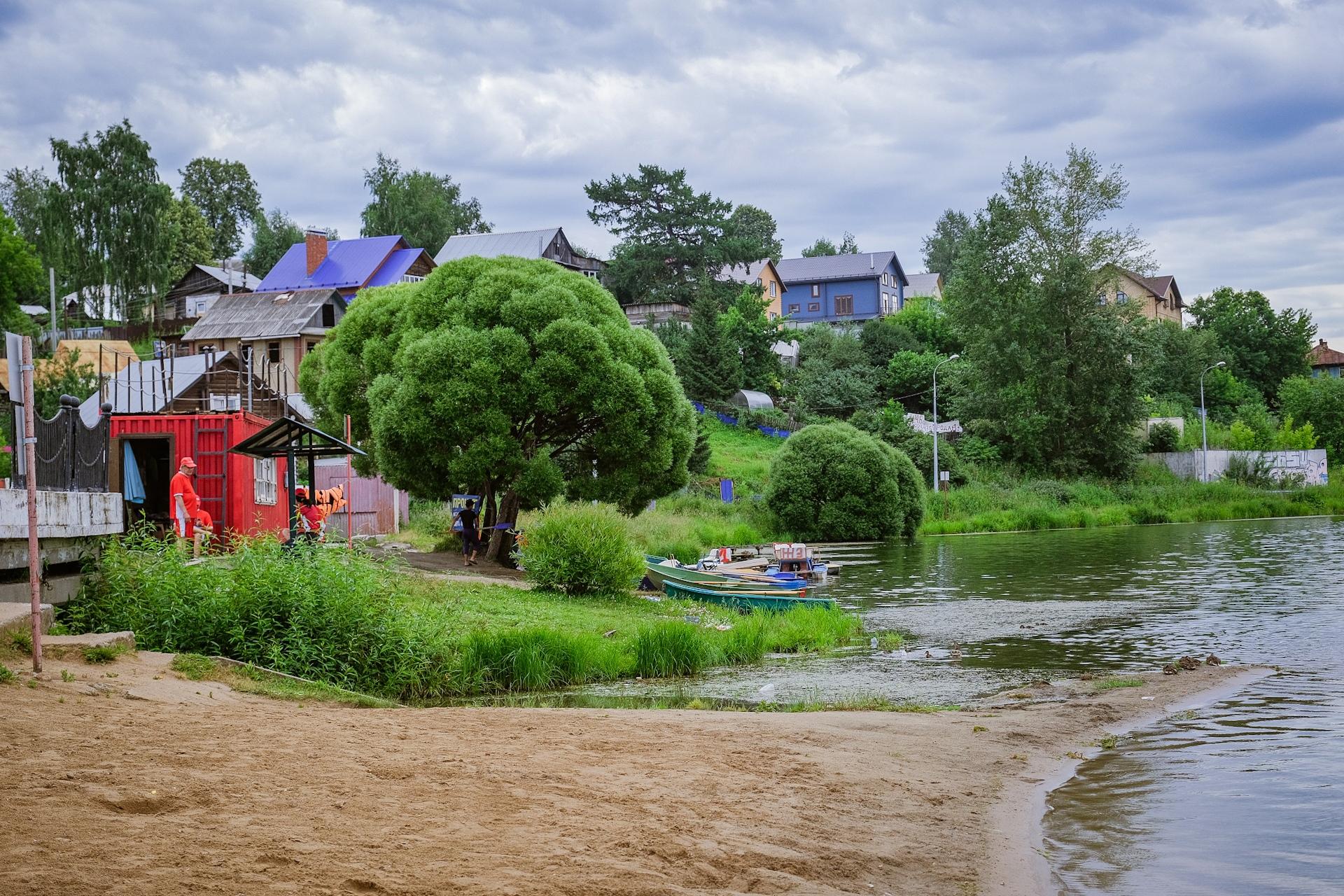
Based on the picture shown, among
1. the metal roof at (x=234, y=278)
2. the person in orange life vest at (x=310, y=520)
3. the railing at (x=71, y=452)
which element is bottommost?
the person in orange life vest at (x=310, y=520)

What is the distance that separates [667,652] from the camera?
16125mm

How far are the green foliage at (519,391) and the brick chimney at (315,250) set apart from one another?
137 ft

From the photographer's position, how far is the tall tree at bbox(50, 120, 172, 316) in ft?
209

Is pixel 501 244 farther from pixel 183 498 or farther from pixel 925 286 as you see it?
pixel 183 498

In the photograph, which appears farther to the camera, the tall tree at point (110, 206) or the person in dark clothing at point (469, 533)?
the tall tree at point (110, 206)

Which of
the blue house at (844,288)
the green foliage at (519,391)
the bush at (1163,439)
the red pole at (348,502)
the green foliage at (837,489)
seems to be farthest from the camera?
the blue house at (844,288)

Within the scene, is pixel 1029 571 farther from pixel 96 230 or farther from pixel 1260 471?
pixel 96 230

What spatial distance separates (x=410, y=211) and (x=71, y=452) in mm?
75208

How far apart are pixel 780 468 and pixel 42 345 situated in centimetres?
4423

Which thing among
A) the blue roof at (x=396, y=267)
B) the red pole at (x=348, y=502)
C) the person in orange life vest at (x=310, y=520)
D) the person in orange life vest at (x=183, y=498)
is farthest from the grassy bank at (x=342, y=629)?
the blue roof at (x=396, y=267)

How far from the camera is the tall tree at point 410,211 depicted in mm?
85375

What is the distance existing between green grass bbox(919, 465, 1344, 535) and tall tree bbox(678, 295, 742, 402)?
614 inches

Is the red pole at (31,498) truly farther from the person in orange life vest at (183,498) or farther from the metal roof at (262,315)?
the metal roof at (262,315)

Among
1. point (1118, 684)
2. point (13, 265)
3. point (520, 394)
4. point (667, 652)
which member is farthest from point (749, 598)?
Result: point (13, 265)
